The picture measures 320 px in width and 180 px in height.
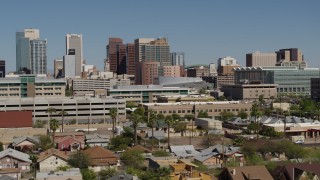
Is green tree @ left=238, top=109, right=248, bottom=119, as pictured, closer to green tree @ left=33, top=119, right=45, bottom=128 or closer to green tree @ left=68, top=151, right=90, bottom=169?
green tree @ left=33, top=119, right=45, bottom=128

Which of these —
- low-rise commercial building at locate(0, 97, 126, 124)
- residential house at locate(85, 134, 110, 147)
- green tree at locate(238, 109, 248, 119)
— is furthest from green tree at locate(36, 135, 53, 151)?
green tree at locate(238, 109, 248, 119)

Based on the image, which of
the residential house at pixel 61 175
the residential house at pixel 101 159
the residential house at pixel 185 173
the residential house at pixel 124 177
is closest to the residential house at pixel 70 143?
the residential house at pixel 101 159

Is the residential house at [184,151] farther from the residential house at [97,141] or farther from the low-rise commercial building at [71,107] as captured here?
the low-rise commercial building at [71,107]

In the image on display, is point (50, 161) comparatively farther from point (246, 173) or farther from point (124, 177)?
point (246, 173)

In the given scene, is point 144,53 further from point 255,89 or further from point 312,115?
point 312,115

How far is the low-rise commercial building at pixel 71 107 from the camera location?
6488cm

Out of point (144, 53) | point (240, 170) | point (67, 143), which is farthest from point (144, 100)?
point (144, 53)

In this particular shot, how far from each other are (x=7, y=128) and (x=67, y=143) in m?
11.3

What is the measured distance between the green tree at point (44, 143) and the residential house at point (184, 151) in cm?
1053

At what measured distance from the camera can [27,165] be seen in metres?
35.8

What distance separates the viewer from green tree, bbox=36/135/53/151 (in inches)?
1683

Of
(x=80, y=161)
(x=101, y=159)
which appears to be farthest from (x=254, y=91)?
(x=80, y=161)

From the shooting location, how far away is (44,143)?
43844 millimetres

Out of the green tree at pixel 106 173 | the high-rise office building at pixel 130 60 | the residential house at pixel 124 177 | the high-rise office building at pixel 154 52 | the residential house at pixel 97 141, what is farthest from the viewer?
the high-rise office building at pixel 130 60
